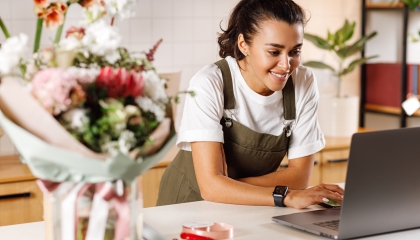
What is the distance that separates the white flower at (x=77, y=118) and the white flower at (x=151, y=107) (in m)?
0.11

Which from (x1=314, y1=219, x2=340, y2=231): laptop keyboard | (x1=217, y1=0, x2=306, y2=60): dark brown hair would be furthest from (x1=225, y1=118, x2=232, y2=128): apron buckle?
(x1=314, y1=219, x2=340, y2=231): laptop keyboard

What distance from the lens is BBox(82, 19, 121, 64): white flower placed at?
1209mm

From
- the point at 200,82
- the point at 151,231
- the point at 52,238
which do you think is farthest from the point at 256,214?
the point at 52,238

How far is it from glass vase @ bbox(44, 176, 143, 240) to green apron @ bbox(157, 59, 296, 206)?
1.03m

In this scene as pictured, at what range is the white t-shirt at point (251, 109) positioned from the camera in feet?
7.13

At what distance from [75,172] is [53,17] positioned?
32 cm

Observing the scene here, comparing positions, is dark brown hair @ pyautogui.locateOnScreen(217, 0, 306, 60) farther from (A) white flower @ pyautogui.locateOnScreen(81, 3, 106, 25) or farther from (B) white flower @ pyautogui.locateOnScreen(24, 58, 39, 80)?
(B) white flower @ pyautogui.locateOnScreen(24, 58, 39, 80)

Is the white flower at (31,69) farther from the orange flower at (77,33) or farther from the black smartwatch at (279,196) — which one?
the black smartwatch at (279,196)

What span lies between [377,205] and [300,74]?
0.88 m

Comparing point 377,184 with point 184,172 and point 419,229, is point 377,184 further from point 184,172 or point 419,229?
point 184,172

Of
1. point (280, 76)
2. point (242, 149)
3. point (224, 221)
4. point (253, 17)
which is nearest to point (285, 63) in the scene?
point (280, 76)

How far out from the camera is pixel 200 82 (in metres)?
2.21

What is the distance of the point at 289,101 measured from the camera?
2318 millimetres

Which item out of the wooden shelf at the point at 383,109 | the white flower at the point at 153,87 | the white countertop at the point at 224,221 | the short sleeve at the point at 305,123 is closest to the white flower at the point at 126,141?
the white flower at the point at 153,87
